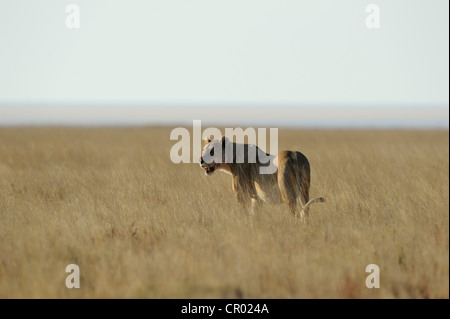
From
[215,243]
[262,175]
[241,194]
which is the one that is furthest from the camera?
[241,194]

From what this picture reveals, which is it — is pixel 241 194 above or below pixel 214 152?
below

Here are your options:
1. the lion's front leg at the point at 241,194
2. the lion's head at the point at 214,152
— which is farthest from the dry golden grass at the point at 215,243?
the lion's head at the point at 214,152

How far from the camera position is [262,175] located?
8.41 m

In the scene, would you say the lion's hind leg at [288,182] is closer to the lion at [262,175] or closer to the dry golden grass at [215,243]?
the lion at [262,175]

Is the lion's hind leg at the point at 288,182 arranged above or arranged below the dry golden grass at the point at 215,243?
above

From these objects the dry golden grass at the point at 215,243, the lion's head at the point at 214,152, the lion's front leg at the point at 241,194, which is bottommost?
the dry golden grass at the point at 215,243

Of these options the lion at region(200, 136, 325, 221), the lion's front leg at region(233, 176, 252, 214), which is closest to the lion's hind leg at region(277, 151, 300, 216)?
the lion at region(200, 136, 325, 221)

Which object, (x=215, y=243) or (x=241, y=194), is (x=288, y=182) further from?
(x=215, y=243)

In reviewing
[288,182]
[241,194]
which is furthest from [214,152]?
[288,182]

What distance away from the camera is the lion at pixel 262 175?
7973mm
